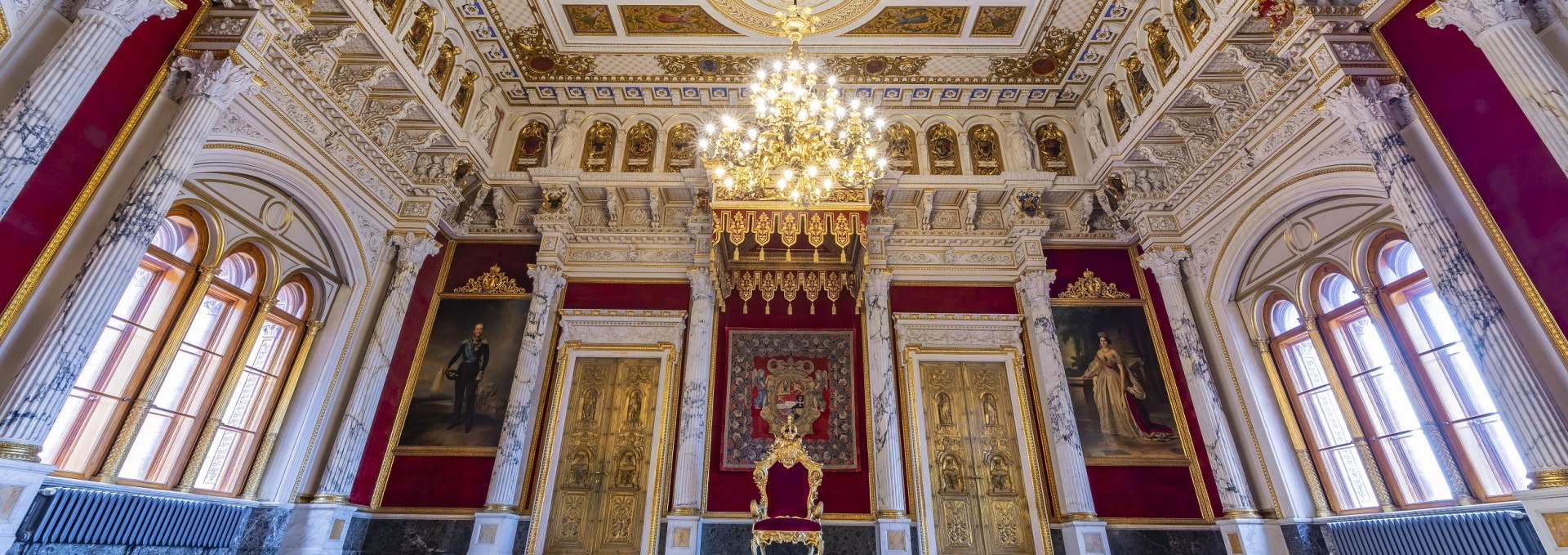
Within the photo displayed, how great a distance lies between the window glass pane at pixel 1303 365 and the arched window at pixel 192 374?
11.2m

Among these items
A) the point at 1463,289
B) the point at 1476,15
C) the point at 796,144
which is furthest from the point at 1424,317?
the point at 796,144

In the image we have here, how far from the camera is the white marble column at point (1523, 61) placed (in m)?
3.87

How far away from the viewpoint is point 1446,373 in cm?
549

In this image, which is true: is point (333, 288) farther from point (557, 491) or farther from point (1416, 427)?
point (1416, 427)

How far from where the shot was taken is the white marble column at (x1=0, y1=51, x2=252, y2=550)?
3797mm

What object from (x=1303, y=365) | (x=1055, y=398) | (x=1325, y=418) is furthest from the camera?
(x=1055, y=398)

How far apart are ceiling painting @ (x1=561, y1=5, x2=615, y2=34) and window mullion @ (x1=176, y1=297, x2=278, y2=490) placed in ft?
16.1

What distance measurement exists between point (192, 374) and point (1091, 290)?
10247mm

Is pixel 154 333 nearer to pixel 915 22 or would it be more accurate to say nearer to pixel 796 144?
pixel 796 144

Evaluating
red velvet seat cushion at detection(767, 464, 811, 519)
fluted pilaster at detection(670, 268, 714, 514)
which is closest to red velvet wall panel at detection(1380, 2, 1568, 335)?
red velvet seat cushion at detection(767, 464, 811, 519)

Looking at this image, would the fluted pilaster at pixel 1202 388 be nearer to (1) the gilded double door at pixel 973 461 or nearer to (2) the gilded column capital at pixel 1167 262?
(2) the gilded column capital at pixel 1167 262

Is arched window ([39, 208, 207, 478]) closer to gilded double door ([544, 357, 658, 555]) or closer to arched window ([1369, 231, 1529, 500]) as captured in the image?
gilded double door ([544, 357, 658, 555])

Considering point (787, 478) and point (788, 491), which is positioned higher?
point (787, 478)

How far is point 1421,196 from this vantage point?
454cm
